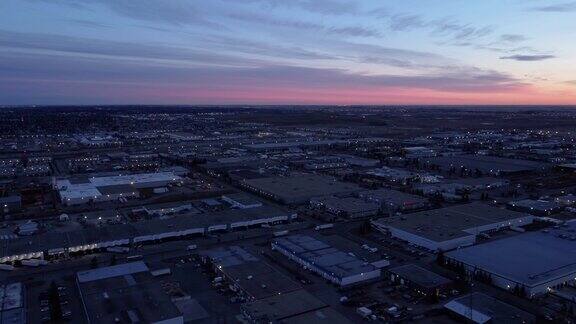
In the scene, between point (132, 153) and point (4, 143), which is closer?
point (132, 153)

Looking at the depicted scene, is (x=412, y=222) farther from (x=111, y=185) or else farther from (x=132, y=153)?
(x=132, y=153)

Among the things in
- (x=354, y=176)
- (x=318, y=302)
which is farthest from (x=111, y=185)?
(x=318, y=302)

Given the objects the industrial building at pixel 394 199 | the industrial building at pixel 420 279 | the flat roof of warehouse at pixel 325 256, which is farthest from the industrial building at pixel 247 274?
the industrial building at pixel 394 199

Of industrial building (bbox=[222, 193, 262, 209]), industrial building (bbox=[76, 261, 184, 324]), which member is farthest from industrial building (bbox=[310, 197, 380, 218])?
industrial building (bbox=[76, 261, 184, 324])

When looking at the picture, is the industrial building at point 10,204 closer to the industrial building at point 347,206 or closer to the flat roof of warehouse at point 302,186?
the flat roof of warehouse at point 302,186

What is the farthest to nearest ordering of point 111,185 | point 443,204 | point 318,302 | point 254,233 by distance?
point 111,185 < point 443,204 < point 254,233 < point 318,302

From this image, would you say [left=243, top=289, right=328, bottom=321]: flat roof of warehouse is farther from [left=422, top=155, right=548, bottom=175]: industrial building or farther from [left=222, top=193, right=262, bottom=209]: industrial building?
[left=422, top=155, right=548, bottom=175]: industrial building

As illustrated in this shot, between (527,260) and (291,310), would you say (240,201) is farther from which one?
(527,260)

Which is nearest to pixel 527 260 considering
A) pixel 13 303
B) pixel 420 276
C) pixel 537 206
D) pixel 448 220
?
pixel 420 276
